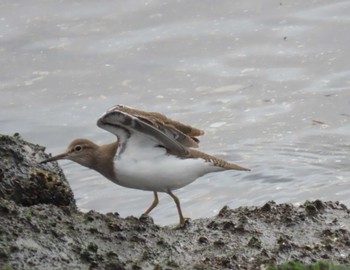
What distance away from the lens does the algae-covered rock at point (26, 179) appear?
6.10 meters

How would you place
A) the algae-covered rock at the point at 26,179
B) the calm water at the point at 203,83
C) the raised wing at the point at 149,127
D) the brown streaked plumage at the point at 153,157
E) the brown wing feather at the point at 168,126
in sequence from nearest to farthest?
the algae-covered rock at the point at 26,179, the raised wing at the point at 149,127, the brown wing feather at the point at 168,126, the brown streaked plumage at the point at 153,157, the calm water at the point at 203,83

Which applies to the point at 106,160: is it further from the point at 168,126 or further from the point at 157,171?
the point at 168,126

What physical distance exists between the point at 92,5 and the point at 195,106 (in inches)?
106

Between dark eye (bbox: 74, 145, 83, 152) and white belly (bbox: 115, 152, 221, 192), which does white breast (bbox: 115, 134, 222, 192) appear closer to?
white belly (bbox: 115, 152, 221, 192)

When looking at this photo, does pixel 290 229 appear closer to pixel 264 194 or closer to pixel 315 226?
pixel 315 226

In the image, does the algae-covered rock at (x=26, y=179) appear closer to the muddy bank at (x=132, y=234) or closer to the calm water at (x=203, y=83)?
the muddy bank at (x=132, y=234)

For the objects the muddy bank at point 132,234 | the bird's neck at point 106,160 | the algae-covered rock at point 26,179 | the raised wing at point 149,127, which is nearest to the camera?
the muddy bank at point 132,234

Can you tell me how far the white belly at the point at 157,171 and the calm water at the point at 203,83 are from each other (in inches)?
75.5

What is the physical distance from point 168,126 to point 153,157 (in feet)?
0.83

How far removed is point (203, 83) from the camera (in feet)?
37.1

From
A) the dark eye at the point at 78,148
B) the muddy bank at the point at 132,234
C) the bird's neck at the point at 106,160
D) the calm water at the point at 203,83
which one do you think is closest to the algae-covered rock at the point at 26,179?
the muddy bank at the point at 132,234

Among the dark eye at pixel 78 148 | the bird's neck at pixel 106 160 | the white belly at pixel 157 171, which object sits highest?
the dark eye at pixel 78 148

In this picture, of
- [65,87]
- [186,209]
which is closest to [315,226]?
[186,209]

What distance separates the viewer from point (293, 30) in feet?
40.1
